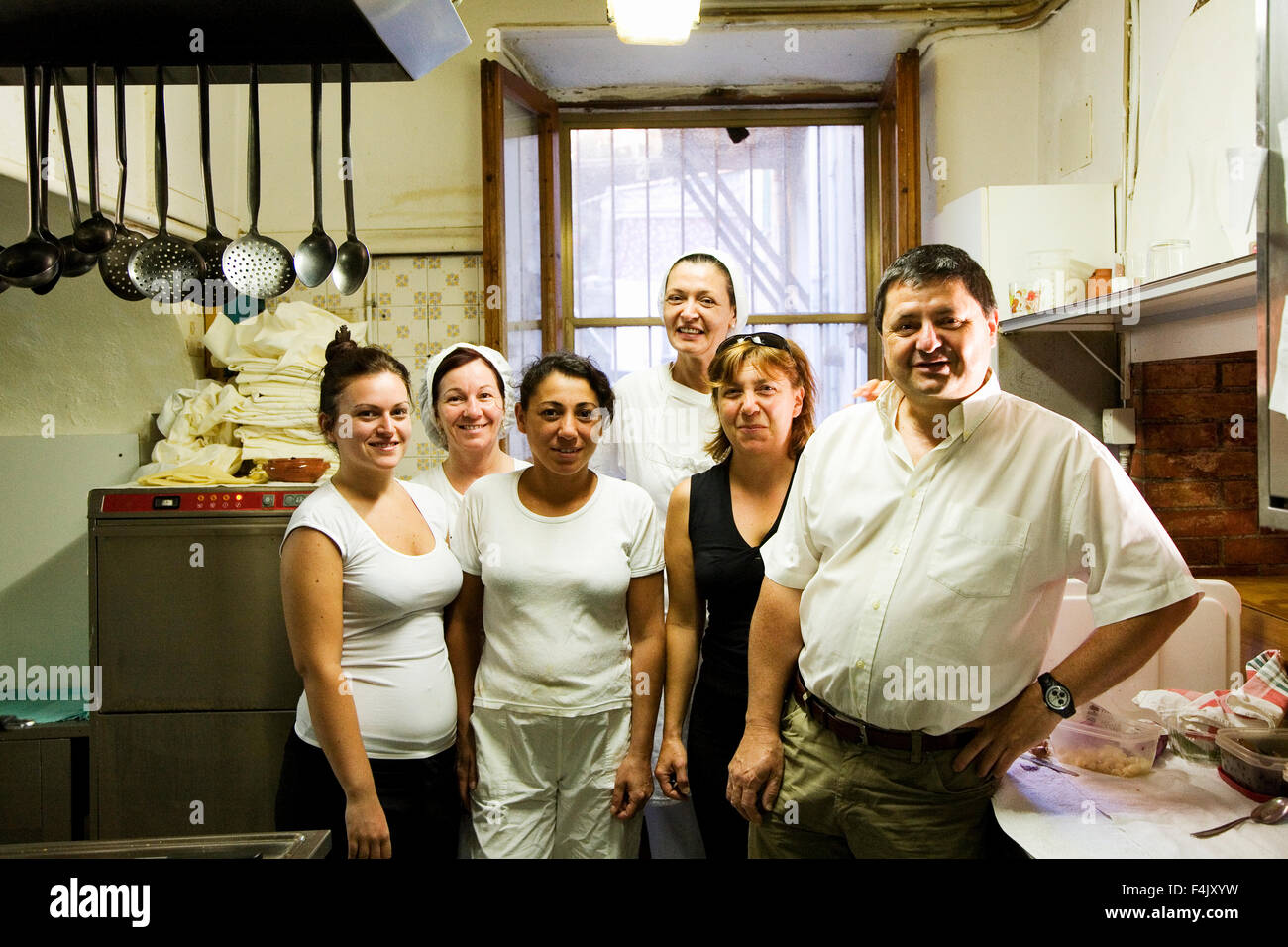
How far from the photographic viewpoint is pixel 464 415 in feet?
6.43

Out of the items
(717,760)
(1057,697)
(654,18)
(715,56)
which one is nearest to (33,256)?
(654,18)

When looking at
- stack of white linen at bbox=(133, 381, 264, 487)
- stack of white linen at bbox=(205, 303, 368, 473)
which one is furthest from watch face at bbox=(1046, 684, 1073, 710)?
stack of white linen at bbox=(133, 381, 264, 487)

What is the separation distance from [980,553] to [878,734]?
1.13 feet

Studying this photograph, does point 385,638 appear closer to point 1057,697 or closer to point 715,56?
point 1057,697

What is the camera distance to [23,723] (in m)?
2.44

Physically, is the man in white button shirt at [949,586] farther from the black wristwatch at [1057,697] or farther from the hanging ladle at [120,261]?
the hanging ladle at [120,261]

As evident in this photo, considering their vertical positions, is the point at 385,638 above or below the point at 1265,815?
above

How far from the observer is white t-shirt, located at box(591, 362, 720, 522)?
215cm

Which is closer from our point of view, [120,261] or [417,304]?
[120,261]

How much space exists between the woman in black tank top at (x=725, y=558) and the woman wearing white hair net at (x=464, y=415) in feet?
1.51

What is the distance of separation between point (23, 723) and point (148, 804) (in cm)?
44

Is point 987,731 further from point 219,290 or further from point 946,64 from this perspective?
point 946,64

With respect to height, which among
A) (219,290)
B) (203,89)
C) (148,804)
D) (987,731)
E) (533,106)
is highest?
(533,106)

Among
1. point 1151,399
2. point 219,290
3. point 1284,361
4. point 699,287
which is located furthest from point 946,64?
point 219,290
